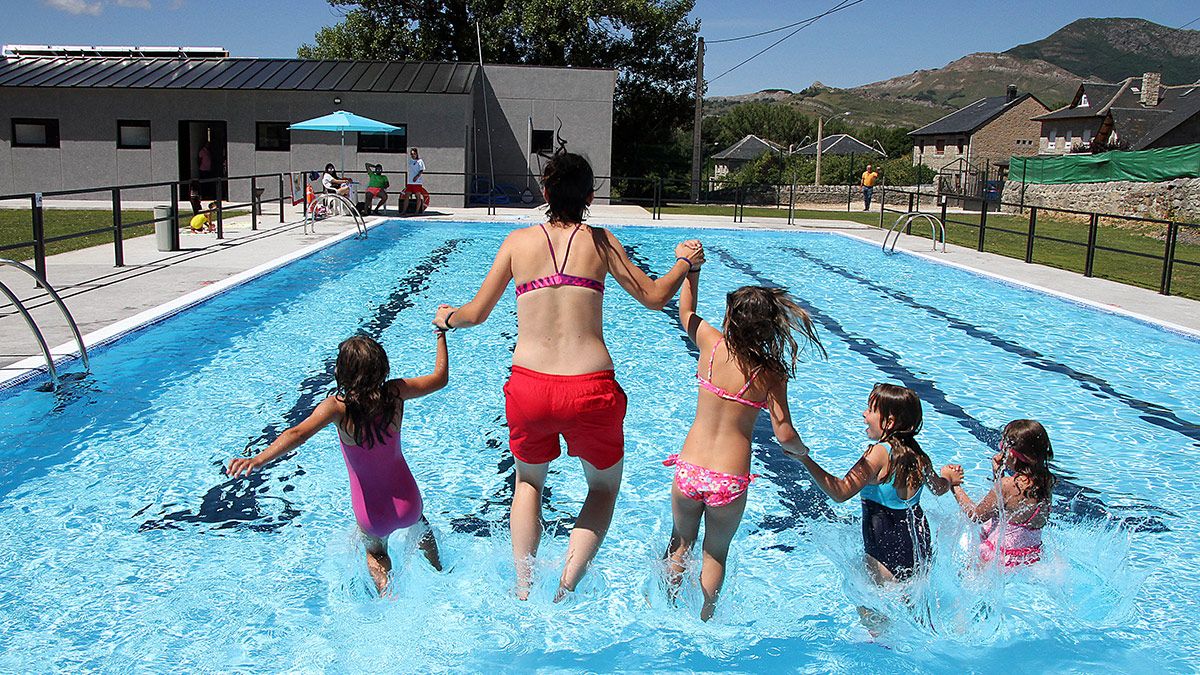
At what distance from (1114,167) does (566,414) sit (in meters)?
32.4

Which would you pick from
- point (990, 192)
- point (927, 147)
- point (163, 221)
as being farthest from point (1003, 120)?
point (163, 221)

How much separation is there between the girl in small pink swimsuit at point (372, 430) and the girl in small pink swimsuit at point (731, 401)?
100 centimetres

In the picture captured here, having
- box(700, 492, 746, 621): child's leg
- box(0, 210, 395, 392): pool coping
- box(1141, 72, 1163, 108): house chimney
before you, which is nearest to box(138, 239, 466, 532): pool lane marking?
box(0, 210, 395, 392): pool coping

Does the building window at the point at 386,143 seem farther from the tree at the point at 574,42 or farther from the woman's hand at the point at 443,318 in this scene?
the woman's hand at the point at 443,318

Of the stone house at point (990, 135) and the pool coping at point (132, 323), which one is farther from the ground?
the stone house at point (990, 135)

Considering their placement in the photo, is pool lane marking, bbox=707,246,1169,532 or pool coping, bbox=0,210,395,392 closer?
pool lane marking, bbox=707,246,1169,532

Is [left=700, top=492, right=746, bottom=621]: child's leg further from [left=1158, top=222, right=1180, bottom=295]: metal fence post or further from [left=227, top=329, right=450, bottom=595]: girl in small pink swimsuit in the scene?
[left=1158, top=222, right=1180, bottom=295]: metal fence post

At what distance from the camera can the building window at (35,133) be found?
26.4m

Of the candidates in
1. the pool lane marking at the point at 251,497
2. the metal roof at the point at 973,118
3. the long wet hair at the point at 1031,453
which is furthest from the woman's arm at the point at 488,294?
the metal roof at the point at 973,118

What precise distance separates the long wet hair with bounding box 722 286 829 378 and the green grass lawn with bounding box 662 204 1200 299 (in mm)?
11915

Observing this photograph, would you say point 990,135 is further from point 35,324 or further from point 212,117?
point 35,324

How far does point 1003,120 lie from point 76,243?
62377mm

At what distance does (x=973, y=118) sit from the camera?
65750mm

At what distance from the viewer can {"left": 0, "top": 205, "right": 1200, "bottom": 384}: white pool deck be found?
27.0ft
